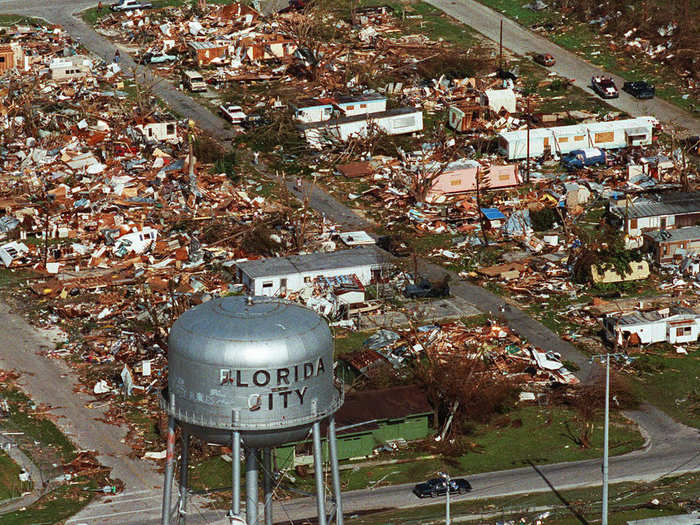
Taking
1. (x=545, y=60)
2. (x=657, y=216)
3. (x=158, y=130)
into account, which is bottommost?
(x=545, y=60)

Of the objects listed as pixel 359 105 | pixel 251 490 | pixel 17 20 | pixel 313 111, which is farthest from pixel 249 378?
pixel 17 20

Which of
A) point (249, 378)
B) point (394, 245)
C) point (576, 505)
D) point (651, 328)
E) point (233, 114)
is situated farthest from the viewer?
point (233, 114)

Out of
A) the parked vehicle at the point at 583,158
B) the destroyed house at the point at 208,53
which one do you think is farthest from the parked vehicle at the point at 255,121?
the parked vehicle at the point at 583,158

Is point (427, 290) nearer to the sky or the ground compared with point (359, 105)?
nearer to the sky

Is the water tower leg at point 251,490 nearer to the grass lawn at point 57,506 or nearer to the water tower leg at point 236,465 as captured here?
the water tower leg at point 236,465

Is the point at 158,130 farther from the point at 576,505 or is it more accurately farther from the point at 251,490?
the point at 251,490

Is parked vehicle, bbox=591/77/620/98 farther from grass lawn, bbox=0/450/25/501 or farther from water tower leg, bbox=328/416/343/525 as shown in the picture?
water tower leg, bbox=328/416/343/525

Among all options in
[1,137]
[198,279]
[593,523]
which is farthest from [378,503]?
[1,137]
